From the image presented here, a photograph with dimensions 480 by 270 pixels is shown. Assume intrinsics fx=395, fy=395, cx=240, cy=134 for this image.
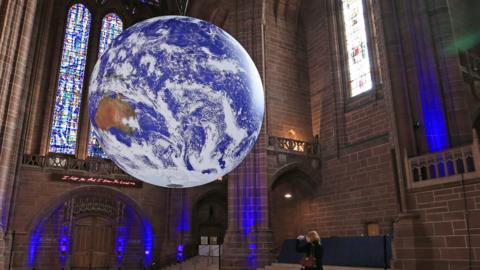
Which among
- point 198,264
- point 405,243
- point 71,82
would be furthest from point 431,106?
point 71,82

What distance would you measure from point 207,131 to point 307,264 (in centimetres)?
280

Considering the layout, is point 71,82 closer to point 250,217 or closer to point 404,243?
point 250,217

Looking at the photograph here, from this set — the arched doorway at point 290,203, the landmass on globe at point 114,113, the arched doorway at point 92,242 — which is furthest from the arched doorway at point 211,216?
the landmass on globe at point 114,113

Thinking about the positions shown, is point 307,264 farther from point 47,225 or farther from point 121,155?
point 47,225

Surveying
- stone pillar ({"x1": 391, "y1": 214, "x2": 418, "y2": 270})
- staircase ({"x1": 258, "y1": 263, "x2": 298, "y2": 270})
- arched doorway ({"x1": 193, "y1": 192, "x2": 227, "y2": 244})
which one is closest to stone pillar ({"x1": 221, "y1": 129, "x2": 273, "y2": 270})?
staircase ({"x1": 258, "y1": 263, "x2": 298, "y2": 270})

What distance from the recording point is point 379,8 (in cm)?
947

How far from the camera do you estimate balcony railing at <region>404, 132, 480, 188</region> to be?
7.11m

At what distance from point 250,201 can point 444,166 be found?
7.19 metres

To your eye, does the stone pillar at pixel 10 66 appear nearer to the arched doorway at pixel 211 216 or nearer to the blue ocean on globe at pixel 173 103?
the blue ocean on globe at pixel 173 103

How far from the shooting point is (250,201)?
13.6m

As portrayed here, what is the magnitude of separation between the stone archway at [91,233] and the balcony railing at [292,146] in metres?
7.19

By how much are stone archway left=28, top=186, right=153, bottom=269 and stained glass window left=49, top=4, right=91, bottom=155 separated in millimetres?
2745

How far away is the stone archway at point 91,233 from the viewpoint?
1647 cm

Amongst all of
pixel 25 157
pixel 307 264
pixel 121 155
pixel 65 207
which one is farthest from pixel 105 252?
pixel 121 155
